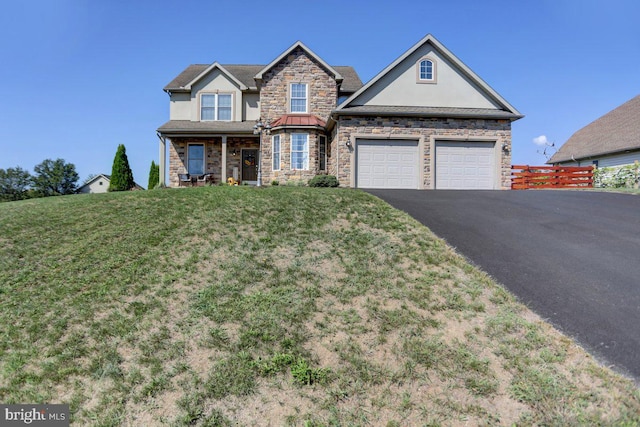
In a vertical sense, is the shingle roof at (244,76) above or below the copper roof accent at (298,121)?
above

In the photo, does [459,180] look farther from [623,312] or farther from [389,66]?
[623,312]

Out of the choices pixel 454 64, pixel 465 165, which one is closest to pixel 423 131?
pixel 465 165

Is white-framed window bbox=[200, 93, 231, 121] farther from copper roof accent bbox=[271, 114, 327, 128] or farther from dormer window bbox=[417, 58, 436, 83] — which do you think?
dormer window bbox=[417, 58, 436, 83]

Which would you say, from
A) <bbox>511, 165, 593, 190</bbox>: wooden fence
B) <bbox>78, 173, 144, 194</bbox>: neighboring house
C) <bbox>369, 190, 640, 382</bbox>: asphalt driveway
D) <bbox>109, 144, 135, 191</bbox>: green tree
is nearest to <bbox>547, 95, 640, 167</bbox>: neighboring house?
<bbox>511, 165, 593, 190</bbox>: wooden fence

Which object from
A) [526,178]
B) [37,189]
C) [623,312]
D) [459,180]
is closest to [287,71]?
[459,180]

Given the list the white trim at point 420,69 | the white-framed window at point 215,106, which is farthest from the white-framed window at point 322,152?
the white-framed window at point 215,106

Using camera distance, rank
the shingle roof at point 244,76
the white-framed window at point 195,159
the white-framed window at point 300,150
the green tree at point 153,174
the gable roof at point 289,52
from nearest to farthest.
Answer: the white-framed window at point 300,150, the gable roof at point 289,52, the white-framed window at point 195,159, the shingle roof at point 244,76, the green tree at point 153,174

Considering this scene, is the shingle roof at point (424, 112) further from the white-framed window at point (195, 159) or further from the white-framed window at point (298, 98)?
the white-framed window at point (195, 159)

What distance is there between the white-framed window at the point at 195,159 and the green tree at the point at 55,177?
57.4 metres

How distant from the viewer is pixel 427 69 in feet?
57.3

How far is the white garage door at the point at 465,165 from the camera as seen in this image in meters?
16.9

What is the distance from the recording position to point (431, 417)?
133 inches

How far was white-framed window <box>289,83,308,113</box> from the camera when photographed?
2008cm

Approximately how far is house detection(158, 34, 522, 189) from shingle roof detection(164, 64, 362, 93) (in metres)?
2.19
